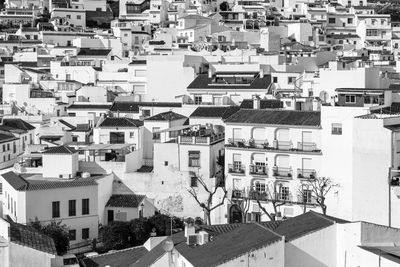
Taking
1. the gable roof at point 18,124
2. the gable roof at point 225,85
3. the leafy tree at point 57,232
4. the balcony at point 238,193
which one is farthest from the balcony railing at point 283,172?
the gable roof at point 18,124

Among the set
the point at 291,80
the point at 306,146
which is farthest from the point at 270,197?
the point at 291,80

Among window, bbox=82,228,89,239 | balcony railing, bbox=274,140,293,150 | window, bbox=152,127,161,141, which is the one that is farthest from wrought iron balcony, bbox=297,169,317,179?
window, bbox=152,127,161,141

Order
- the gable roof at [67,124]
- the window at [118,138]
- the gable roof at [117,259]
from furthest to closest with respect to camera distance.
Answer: the gable roof at [67,124]
the window at [118,138]
the gable roof at [117,259]

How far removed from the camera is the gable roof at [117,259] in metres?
25.1

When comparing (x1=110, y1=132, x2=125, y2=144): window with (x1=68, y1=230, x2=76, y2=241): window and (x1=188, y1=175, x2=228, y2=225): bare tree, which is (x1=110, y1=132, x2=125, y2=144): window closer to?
(x1=188, y1=175, x2=228, y2=225): bare tree

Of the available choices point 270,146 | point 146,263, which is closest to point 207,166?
point 270,146

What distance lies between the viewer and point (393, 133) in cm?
2958

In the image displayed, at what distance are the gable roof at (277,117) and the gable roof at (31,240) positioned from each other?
41.4 ft

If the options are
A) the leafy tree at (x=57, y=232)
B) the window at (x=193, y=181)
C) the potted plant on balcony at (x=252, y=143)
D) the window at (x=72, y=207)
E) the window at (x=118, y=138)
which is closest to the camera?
the leafy tree at (x=57, y=232)

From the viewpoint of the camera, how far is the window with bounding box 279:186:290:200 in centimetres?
3372

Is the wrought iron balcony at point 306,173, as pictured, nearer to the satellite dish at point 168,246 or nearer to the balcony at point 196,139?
the balcony at point 196,139

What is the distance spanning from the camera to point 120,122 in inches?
1594

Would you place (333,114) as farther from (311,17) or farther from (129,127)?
(311,17)

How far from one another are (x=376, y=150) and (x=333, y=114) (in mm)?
3231
